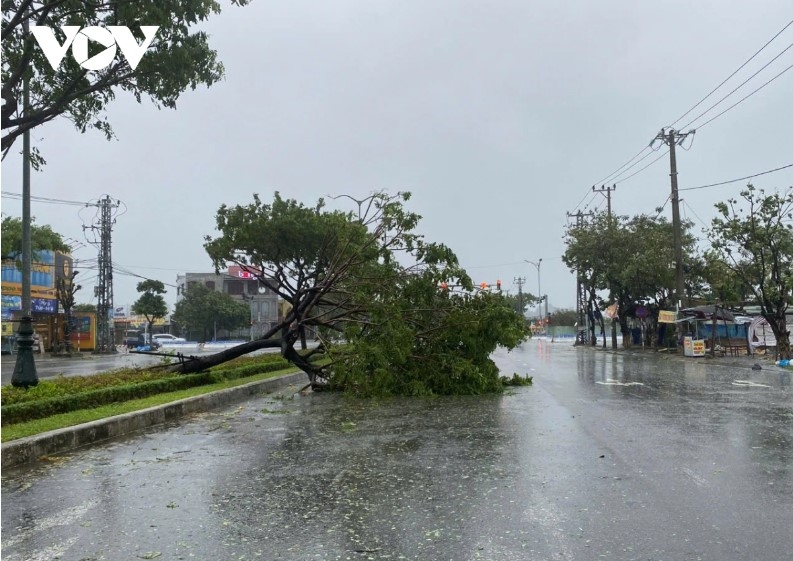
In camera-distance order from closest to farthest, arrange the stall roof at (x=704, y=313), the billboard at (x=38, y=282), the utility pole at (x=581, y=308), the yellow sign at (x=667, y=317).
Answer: the stall roof at (x=704, y=313) < the yellow sign at (x=667, y=317) < the billboard at (x=38, y=282) < the utility pole at (x=581, y=308)

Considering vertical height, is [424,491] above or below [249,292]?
below

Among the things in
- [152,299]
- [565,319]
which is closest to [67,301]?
[152,299]

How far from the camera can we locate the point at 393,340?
14.7m

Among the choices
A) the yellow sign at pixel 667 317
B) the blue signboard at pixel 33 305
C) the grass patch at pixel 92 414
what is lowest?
the grass patch at pixel 92 414

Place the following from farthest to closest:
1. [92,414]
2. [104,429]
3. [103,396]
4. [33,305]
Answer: [33,305], [103,396], [92,414], [104,429]

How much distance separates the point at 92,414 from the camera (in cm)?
1048

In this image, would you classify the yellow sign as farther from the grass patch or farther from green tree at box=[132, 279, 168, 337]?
green tree at box=[132, 279, 168, 337]

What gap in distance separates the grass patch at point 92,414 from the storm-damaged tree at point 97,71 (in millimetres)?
4426

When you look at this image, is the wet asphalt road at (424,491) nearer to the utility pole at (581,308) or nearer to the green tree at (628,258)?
the green tree at (628,258)

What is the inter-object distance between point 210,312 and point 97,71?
223 feet

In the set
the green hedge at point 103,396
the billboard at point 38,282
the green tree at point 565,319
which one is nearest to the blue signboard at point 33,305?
the billboard at point 38,282

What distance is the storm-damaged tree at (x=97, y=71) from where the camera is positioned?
1061cm

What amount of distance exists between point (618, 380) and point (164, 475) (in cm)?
1408

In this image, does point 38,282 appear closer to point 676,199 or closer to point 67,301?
point 67,301
